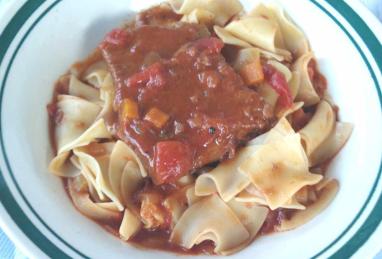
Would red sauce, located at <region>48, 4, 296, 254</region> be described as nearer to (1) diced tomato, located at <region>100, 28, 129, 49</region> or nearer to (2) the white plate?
(1) diced tomato, located at <region>100, 28, 129, 49</region>

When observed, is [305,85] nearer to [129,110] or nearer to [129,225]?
[129,110]

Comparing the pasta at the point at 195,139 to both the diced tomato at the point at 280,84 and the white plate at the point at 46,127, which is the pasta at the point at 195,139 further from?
the white plate at the point at 46,127

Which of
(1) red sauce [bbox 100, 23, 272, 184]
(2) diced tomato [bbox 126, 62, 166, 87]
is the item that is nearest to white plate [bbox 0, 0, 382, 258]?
(1) red sauce [bbox 100, 23, 272, 184]

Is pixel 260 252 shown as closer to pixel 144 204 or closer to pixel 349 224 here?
pixel 349 224

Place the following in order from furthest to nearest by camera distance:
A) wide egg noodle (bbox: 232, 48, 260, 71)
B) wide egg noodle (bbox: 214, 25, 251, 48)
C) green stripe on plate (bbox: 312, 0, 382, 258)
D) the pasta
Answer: wide egg noodle (bbox: 214, 25, 251, 48), wide egg noodle (bbox: 232, 48, 260, 71), the pasta, green stripe on plate (bbox: 312, 0, 382, 258)

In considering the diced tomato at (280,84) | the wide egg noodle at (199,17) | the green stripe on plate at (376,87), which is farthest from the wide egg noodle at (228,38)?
the green stripe on plate at (376,87)

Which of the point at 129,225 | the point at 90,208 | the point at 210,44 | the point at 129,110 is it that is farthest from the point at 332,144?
the point at 90,208
